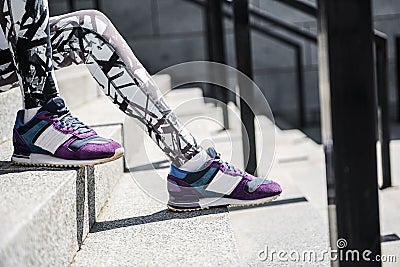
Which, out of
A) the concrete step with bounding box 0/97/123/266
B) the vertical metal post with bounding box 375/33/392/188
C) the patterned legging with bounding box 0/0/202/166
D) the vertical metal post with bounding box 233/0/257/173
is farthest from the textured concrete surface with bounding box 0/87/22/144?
the vertical metal post with bounding box 375/33/392/188

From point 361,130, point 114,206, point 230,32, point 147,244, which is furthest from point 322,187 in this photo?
point 230,32

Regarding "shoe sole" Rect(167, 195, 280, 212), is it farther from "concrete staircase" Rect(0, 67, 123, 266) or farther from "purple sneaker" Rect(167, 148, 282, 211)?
"concrete staircase" Rect(0, 67, 123, 266)

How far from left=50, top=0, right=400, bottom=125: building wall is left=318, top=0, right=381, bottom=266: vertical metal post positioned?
328 cm

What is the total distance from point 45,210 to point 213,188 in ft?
1.45

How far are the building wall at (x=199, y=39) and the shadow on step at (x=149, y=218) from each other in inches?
109

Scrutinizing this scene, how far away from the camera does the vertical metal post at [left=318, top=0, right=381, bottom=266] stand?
0.75m

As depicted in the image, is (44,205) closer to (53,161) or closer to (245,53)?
(53,161)

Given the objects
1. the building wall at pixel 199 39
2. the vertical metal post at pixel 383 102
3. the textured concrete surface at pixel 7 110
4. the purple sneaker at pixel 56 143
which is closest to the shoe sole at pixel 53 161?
the purple sneaker at pixel 56 143

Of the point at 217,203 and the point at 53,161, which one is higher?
the point at 53,161

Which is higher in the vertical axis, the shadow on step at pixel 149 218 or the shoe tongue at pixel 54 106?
the shoe tongue at pixel 54 106

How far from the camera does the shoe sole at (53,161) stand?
3.89 ft

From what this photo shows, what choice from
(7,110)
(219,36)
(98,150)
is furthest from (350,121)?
(219,36)

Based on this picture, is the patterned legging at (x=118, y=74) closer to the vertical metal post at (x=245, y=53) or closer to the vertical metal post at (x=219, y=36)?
the vertical metal post at (x=245, y=53)

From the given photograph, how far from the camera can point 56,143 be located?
3.92 ft
